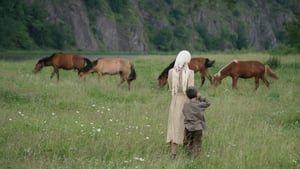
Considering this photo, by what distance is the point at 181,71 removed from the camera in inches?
354

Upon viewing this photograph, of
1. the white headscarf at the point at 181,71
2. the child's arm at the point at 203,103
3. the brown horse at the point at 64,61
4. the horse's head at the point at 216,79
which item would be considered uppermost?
the white headscarf at the point at 181,71

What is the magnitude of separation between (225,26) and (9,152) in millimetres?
163456

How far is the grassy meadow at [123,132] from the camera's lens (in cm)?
797

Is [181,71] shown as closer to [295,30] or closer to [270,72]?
[270,72]

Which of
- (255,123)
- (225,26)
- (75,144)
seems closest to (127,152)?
(75,144)

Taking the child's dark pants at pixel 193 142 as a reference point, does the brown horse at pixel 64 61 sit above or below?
above

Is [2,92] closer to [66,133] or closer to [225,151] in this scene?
[66,133]

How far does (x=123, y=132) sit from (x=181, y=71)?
5.48ft

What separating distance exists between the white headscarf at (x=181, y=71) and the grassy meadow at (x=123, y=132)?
3.62ft

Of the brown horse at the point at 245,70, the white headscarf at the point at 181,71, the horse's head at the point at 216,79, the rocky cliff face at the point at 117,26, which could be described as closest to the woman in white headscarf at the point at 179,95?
the white headscarf at the point at 181,71

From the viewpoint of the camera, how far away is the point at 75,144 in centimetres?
878

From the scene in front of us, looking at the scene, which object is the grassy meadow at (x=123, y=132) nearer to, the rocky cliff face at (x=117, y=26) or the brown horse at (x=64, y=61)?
the brown horse at (x=64, y=61)

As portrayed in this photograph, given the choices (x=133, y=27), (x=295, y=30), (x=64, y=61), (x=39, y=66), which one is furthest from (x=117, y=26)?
(x=64, y=61)

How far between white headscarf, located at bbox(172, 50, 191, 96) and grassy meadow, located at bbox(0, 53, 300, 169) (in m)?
1.10
